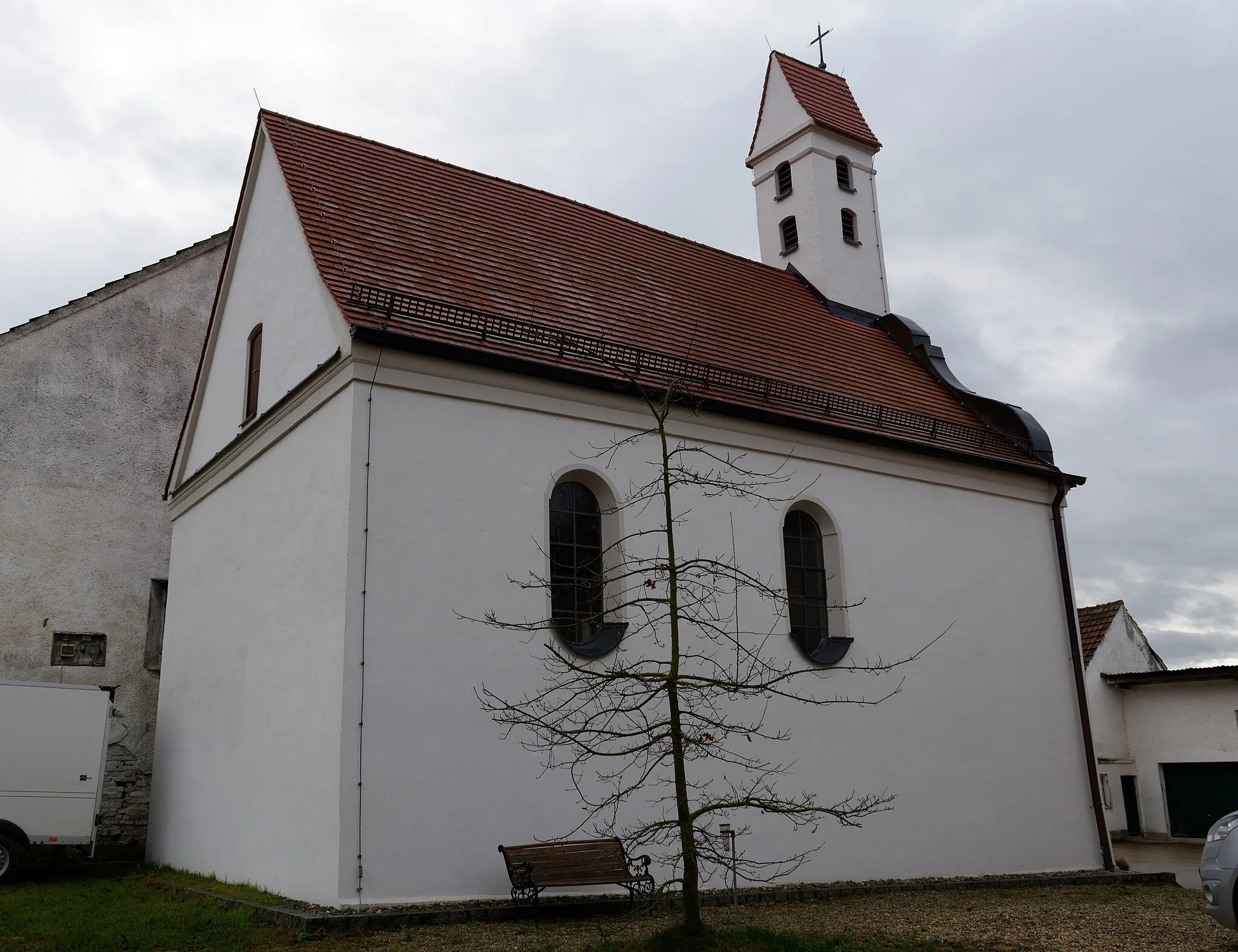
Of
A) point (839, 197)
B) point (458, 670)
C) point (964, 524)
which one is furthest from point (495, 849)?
point (839, 197)

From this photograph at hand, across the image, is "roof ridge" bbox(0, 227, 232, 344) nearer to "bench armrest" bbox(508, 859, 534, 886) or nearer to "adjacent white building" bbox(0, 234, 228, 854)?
"adjacent white building" bbox(0, 234, 228, 854)

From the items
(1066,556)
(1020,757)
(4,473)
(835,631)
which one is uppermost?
(4,473)

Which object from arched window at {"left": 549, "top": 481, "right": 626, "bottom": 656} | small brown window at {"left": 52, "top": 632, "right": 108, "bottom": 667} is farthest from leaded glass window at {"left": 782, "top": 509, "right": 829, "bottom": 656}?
small brown window at {"left": 52, "top": 632, "right": 108, "bottom": 667}

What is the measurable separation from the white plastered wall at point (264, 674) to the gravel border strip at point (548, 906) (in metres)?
0.52

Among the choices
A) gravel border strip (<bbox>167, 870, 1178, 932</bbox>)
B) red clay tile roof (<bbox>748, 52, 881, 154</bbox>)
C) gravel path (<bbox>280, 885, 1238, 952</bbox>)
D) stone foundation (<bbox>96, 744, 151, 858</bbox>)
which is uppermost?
red clay tile roof (<bbox>748, 52, 881, 154</bbox>)

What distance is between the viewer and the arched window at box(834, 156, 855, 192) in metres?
21.5

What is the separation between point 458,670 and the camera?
421 inches

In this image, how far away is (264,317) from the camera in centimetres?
1398

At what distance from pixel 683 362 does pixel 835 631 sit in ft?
12.6

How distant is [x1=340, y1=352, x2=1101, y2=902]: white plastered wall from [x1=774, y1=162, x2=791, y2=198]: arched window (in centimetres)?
766

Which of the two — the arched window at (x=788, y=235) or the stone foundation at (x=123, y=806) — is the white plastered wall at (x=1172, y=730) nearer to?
the arched window at (x=788, y=235)

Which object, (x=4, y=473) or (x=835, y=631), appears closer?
(x=835, y=631)

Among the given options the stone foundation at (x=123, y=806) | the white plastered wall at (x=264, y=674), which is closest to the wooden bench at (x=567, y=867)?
the white plastered wall at (x=264, y=674)

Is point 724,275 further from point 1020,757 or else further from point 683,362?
point 1020,757
